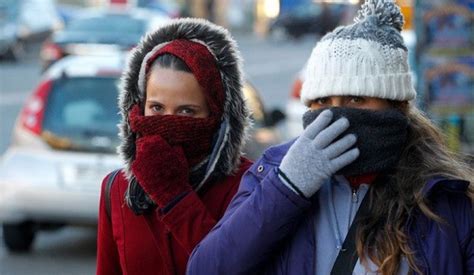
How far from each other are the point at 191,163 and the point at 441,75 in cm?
799

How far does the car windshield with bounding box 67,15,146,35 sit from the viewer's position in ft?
57.0

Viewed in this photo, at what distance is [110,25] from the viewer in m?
17.9

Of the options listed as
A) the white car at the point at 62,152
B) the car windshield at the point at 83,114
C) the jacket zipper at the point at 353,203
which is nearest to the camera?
the jacket zipper at the point at 353,203

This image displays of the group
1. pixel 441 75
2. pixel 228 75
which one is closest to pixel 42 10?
pixel 441 75

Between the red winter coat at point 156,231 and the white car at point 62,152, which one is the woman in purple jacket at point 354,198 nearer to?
the red winter coat at point 156,231

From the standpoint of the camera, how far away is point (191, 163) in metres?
3.30

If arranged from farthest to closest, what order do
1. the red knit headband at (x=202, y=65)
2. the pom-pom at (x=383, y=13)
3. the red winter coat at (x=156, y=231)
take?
1. the red knit headband at (x=202, y=65)
2. the red winter coat at (x=156, y=231)
3. the pom-pom at (x=383, y=13)

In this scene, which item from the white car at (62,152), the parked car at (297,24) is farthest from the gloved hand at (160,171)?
the parked car at (297,24)

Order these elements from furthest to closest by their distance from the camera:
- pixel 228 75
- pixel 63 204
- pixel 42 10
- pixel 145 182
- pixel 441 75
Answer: pixel 42 10 < pixel 441 75 < pixel 63 204 < pixel 228 75 < pixel 145 182

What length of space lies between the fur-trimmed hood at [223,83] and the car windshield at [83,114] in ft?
18.1

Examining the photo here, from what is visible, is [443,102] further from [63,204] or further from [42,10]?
[42,10]

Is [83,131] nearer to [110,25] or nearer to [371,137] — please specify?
[371,137]

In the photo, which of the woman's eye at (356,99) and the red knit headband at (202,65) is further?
the red knit headband at (202,65)

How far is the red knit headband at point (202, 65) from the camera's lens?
3.27 meters
